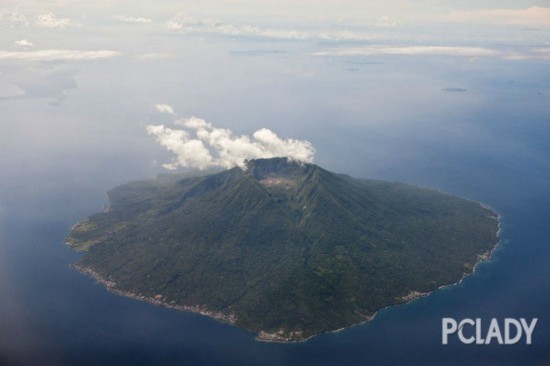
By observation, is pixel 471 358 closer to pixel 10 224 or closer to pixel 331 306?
pixel 331 306

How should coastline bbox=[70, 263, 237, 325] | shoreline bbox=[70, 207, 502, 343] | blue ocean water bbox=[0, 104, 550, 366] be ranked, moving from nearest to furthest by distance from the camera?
blue ocean water bbox=[0, 104, 550, 366] → shoreline bbox=[70, 207, 502, 343] → coastline bbox=[70, 263, 237, 325]

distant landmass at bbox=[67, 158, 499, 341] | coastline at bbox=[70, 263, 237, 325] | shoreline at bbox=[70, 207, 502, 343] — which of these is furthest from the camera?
distant landmass at bbox=[67, 158, 499, 341]

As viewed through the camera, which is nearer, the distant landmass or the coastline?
the coastline

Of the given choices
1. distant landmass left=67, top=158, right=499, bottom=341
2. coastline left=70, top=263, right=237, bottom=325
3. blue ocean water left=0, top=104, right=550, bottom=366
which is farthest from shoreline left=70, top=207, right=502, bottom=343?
blue ocean water left=0, top=104, right=550, bottom=366

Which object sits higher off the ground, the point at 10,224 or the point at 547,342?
the point at 10,224

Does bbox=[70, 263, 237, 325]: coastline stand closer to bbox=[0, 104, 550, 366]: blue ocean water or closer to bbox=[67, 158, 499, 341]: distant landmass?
bbox=[67, 158, 499, 341]: distant landmass

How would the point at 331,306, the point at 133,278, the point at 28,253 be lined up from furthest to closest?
the point at 28,253 < the point at 133,278 < the point at 331,306

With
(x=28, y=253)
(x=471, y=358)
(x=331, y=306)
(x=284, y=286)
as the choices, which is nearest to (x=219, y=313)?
(x=284, y=286)

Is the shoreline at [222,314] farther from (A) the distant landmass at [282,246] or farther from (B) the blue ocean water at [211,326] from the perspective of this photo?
(B) the blue ocean water at [211,326]
